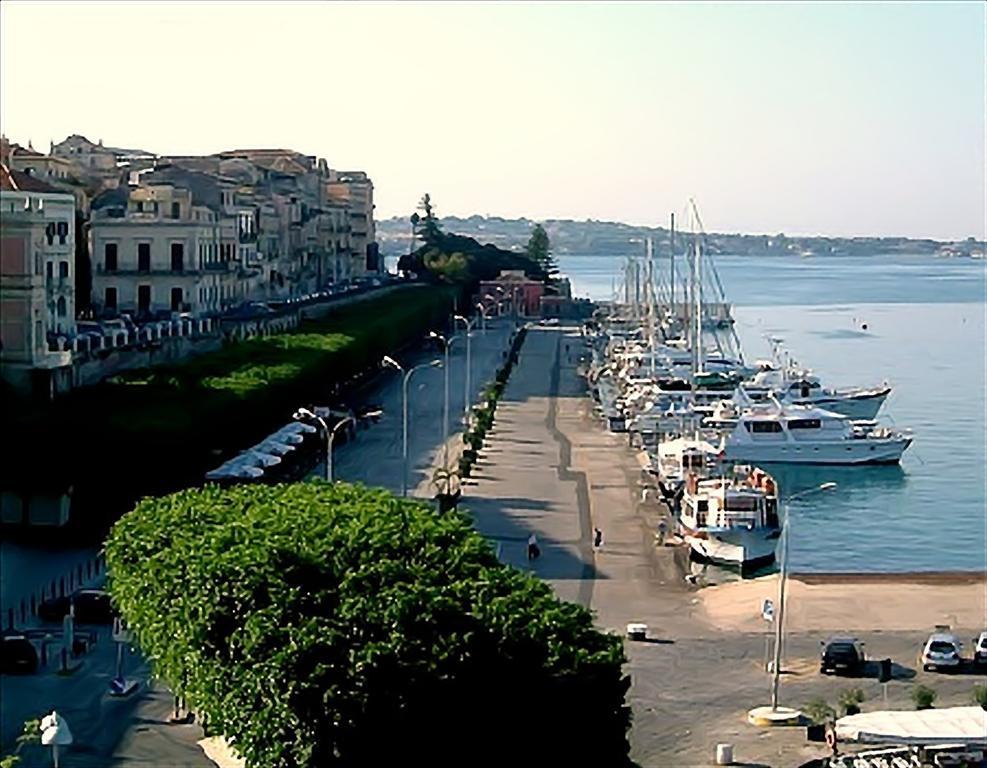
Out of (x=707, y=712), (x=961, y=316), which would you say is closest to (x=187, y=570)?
(x=707, y=712)

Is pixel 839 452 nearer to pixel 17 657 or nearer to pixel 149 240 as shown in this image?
pixel 149 240

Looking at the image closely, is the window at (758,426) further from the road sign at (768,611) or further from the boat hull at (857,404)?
the road sign at (768,611)

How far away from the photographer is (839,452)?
3641 cm

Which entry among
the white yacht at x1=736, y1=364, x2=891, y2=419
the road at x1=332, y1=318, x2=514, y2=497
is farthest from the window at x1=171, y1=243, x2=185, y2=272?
the white yacht at x1=736, y1=364, x2=891, y2=419

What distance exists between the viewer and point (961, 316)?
96.1 m

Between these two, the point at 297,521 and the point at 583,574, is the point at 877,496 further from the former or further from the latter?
the point at 297,521

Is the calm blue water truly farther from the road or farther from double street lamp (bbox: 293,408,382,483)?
double street lamp (bbox: 293,408,382,483)

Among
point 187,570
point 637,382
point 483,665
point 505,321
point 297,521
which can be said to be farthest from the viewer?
point 505,321

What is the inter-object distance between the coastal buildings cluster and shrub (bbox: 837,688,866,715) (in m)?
8.20

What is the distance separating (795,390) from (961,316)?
5758 centimetres

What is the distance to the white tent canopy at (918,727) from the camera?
13.9m

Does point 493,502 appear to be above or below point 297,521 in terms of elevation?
below

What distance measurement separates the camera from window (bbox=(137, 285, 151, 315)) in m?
40.2

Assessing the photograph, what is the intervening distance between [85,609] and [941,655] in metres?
8.58
